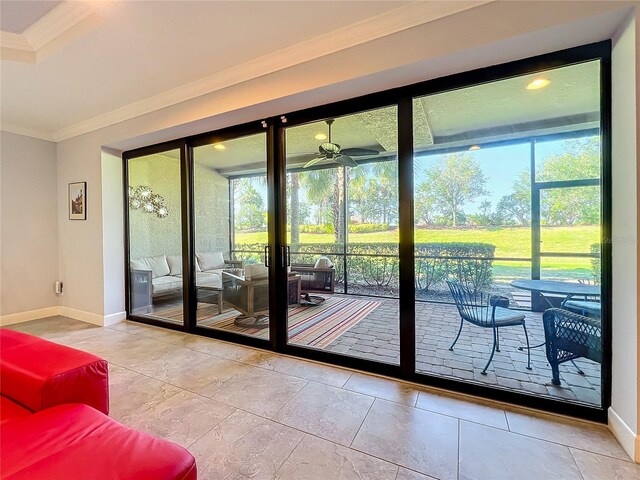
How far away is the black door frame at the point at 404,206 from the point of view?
1.84m

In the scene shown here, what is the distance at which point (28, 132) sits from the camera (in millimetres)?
4090

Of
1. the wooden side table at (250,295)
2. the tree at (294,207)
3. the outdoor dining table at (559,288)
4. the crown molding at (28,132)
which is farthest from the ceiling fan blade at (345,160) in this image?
the crown molding at (28,132)

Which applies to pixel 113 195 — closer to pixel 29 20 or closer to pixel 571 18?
pixel 29 20

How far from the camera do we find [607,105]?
1822mm

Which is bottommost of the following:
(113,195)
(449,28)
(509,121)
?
(113,195)

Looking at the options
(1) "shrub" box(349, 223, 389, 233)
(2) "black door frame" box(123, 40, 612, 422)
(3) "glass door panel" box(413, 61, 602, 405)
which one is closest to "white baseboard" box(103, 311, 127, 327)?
(2) "black door frame" box(123, 40, 612, 422)

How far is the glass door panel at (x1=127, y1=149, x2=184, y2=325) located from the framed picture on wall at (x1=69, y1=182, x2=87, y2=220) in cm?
60

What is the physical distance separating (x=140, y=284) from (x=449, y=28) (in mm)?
4633

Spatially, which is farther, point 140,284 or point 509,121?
point 140,284

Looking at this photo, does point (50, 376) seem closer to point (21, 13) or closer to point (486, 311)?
point (21, 13)

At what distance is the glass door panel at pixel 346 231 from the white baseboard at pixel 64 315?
2.61 m

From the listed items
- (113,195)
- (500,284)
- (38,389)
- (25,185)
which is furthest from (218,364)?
(25,185)

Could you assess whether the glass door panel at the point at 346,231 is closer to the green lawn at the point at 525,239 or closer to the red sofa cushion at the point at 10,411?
the green lawn at the point at 525,239

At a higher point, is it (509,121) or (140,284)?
(509,121)
